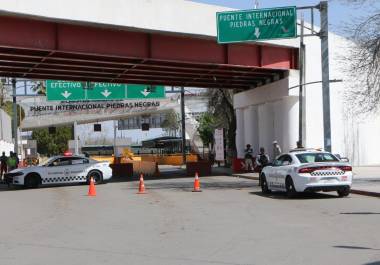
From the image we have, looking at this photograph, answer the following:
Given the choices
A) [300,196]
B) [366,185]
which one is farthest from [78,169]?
[366,185]

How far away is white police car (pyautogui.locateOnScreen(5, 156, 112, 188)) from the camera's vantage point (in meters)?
28.6

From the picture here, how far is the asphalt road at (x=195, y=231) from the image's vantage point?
30.7 feet

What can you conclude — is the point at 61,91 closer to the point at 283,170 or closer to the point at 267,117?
the point at 267,117

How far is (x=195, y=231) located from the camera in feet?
40.0

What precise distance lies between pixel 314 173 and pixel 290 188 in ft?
3.49

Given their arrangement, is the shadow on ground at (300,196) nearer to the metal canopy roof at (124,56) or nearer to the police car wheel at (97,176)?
the police car wheel at (97,176)

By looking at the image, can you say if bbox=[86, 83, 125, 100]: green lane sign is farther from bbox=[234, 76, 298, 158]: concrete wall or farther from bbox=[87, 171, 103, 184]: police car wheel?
bbox=[87, 171, 103, 184]: police car wheel

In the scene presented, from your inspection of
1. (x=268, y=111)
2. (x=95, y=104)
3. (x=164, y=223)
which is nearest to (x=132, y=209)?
(x=164, y=223)

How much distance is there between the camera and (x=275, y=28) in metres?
26.7

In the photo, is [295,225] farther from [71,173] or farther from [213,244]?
[71,173]

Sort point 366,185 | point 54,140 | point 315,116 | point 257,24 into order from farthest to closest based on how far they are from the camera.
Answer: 1. point 54,140
2. point 315,116
3. point 257,24
4. point 366,185

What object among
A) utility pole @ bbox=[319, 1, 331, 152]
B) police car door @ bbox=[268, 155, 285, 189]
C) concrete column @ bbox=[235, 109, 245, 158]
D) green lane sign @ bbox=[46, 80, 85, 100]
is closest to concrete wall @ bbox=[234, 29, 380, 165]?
concrete column @ bbox=[235, 109, 245, 158]

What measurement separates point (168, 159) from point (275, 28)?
38.7m

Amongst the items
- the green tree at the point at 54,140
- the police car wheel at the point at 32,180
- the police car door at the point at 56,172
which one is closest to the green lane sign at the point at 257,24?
the police car door at the point at 56,172
